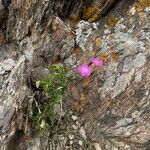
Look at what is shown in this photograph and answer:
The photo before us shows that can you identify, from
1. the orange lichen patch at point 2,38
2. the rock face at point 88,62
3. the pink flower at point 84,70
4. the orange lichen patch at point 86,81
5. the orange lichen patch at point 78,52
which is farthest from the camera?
the orange lichen patch at point 78,52

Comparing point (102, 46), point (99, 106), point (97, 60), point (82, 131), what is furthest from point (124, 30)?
point (82, 131)

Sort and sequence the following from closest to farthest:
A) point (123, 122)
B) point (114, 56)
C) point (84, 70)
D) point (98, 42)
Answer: point (84, 70), point (123, 122), point (114, 56), point (98, 42)

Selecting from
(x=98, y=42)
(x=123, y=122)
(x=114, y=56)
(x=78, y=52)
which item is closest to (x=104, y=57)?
(x=114, y=56)

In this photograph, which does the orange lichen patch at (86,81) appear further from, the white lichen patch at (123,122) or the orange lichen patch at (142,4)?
the orange lichen patch at (142,4)

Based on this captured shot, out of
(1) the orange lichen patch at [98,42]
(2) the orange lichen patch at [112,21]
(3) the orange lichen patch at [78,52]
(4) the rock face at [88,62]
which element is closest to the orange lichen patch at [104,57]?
(4) the rock face at [88,62]

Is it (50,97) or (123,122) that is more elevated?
(50,97)

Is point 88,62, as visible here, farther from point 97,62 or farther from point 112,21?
point 112,21
